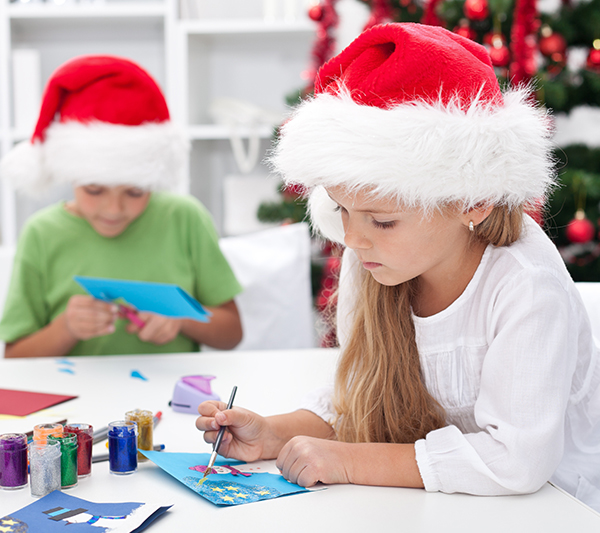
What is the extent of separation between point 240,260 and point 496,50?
3.21 ft

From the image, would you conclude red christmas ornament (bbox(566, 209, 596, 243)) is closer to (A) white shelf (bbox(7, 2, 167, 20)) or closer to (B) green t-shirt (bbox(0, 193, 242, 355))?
(B) green t-shirt (bbox(0, 193, 242, 355))

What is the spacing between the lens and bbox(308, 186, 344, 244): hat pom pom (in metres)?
0.90

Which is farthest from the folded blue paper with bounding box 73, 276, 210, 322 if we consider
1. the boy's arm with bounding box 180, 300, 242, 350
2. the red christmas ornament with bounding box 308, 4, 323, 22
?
the red christmas ornament with bounding box 308, 4, 323, 22

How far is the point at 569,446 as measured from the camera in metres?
0.85

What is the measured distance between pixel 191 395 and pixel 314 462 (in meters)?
0.33

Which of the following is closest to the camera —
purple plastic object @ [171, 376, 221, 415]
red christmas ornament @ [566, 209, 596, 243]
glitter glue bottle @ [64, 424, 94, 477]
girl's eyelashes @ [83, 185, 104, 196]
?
glitter glue bottle @ [64, 424, 94, 477]

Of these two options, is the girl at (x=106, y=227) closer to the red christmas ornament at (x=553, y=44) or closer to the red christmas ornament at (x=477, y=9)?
the red christmas ornament at (x=477, y=9)

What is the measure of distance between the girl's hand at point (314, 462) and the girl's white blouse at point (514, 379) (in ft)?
0.29

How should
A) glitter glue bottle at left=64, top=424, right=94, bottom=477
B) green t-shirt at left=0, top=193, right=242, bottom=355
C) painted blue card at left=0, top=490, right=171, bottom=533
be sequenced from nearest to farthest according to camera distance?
painted blue card at left=0, top=490, right=171, bottom=533
glitter glue bottle at left=64, top=424, right=94, bottom=477
green t-shirt at left=0, top=193, right=242, bottom=355

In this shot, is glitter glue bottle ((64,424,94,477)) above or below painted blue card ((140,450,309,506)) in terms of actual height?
above

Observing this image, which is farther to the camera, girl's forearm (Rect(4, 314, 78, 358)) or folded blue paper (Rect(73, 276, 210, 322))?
girl's forearm (Rect(4, 314, 78, 358))

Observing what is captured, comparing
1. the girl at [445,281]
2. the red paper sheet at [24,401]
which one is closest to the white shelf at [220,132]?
the red paper sheet at [24,401]

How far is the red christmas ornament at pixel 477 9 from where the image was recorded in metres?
1.85

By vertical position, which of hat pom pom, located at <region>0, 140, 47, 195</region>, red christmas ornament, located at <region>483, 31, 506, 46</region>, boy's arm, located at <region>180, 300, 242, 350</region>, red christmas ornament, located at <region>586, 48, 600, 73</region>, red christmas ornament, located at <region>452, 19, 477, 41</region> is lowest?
boy's arm, located at <region>180, 300, 242, 350</region>
